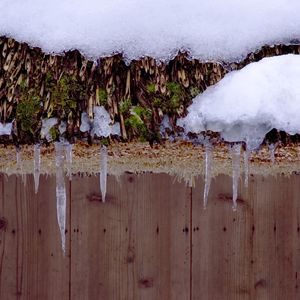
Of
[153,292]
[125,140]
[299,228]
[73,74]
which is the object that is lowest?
[153,292]

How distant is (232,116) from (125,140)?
30 centimetres

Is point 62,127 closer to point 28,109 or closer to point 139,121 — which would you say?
point 28,109

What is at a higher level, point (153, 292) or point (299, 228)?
point (299, 228)

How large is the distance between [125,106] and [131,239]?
113 cm

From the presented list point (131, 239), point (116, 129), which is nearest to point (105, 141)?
point (116, 129)

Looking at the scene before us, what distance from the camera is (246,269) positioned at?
298 centimetres

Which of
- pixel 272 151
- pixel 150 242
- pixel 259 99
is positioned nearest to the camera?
pixel 259 99

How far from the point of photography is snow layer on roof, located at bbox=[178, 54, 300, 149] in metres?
1.89

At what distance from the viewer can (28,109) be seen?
1935mm

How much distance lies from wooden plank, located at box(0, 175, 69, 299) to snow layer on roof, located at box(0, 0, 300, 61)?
1090mm

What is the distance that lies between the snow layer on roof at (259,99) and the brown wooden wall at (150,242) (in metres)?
1.07

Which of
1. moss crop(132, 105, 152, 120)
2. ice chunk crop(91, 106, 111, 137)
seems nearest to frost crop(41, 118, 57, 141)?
ice chunk crop(91, 106, 111, 137)

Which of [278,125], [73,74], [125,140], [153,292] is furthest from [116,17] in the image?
[153,292]

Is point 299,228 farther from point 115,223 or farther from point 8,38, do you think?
point 8,38
